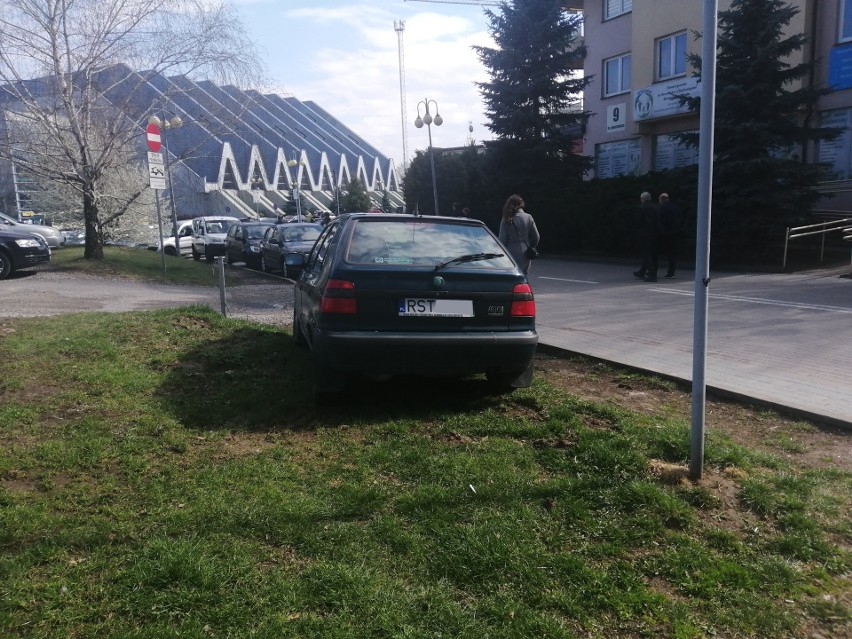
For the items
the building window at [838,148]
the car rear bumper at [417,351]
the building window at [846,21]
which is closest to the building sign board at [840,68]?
the building window at [846,21]

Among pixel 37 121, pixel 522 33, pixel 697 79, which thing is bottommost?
pixel 37 121

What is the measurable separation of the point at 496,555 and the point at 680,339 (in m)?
6.14

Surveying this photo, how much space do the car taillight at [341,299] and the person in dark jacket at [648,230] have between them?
39.6 ft

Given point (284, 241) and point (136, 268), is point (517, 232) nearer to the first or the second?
point (284, 241)

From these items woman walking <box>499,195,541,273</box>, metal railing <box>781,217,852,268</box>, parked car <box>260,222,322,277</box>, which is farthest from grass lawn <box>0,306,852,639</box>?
metal railing <box>781,217,852,268</box>

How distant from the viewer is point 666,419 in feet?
16.7

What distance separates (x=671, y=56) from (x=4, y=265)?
932 inches

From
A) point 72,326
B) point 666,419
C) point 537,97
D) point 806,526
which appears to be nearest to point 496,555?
point 806,526

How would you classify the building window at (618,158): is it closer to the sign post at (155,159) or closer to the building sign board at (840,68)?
the building sign board at (840,68)

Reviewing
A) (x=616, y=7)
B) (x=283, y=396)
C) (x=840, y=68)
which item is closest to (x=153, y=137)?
(x=283, y=396)

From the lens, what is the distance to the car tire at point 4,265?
16.1 meters

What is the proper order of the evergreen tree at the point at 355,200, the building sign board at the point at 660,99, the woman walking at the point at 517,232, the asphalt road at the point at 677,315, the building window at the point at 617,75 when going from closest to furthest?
the asphalt road at the point at 677,315
the woman walking at the point at 517,232
the building sign board at the point at 660,99
the building window at the point at 617,75
the evergreen tree at the point at 355,200

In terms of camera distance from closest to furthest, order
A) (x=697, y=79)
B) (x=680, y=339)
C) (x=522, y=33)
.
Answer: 1. (x=680, y=339)
2. (x=697, y=79)
3. (x=522, y=33)

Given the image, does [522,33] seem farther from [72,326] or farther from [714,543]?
[714,543]
